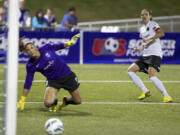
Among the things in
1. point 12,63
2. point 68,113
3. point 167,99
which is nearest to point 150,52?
point 167,99

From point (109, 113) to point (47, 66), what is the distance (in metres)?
1.51

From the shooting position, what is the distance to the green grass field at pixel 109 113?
6.73m

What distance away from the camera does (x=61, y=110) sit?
845cm

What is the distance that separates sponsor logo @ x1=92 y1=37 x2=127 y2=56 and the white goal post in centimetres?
1242

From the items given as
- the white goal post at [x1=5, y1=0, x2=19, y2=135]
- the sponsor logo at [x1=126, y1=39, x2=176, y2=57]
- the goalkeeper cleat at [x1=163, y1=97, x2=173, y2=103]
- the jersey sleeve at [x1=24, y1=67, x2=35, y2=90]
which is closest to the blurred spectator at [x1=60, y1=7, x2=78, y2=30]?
the sponsor logo at [x1=126, y1=39, x2=176, y2=57]

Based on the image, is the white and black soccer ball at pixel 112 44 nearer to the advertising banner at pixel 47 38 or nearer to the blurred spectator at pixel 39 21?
the advertising banner at pixel 47 38

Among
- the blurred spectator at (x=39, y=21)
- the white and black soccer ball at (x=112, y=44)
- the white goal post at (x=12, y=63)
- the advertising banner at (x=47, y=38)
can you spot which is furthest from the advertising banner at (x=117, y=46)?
the white goal post at (x=12, y=63)

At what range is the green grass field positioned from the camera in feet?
22.1

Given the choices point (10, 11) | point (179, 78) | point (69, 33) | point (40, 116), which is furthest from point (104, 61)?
point (10, 11)

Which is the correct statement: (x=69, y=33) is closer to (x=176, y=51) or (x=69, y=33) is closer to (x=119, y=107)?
(x=176, y=51)

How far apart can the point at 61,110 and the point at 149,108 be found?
5.91 feet

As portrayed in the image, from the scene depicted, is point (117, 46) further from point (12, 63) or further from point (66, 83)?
point (12, 63)

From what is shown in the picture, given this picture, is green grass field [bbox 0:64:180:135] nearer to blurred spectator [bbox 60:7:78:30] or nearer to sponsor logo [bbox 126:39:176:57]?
sponsor logo [bbox 126:39:176:57]

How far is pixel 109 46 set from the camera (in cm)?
1753
